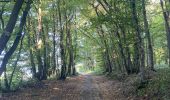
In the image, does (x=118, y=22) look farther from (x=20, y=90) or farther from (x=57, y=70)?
(x=57, y=70)

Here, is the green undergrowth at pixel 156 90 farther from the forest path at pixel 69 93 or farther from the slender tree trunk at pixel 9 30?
the slender tree trunk at pixel 9 30

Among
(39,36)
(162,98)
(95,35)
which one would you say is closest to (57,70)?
(39,36)

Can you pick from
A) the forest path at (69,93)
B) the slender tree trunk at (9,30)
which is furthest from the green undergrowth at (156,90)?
the slender tree trunk at (9,30)

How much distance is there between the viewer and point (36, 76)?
30.7m

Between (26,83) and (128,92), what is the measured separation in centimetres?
1144

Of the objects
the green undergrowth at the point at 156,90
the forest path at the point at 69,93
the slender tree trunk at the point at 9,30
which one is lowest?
the forest path at the point at 69,93

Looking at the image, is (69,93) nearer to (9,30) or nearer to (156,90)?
(156,90)

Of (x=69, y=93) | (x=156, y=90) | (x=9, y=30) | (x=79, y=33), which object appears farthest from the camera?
(x=79, y=33)

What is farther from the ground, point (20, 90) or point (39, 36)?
Answer: point (39, 36)

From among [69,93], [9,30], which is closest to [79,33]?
[69,93]

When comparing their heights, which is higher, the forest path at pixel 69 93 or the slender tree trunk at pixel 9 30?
the slender tree trunk at pixel 9 30

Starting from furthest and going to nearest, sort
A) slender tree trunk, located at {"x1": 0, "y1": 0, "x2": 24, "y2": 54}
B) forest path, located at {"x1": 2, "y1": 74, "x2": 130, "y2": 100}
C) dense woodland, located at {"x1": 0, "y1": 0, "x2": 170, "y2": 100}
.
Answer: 1. forest path, located at {"x1": 2, "y1": 74, "x2": 130, "y2": 100}
2. dense woodland, located at {"x1": 0, "y1": 0, "x2": 170, "y2": 100}
3. slender tree trunk, located at {"x1": 0, "y1": 0, "x2": 24, "y2": 54}

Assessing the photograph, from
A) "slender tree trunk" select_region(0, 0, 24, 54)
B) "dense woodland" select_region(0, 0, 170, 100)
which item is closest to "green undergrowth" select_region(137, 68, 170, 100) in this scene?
"dense woodland" select_region(0, 0, 170, 100)

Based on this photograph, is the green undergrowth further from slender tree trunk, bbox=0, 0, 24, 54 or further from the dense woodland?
slender tree trunk, bbox=0, 0, 24, 54
